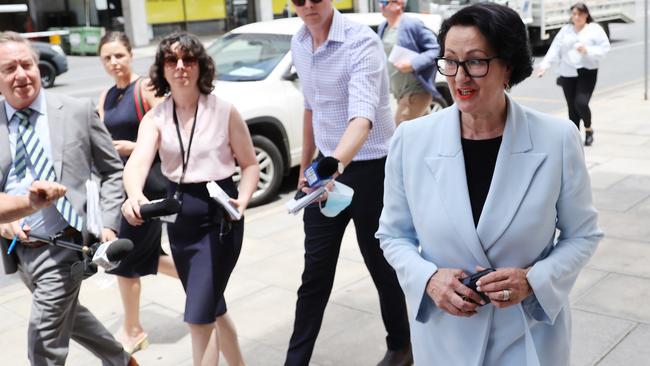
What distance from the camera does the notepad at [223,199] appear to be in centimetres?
374

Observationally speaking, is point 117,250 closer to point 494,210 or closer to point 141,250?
point 141,250

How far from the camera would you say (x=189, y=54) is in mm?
3998

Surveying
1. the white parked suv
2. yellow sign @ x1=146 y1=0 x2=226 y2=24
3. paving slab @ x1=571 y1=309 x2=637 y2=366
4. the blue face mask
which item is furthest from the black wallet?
yellow sign @ x1=146 y1=0 x2=226 y2=24

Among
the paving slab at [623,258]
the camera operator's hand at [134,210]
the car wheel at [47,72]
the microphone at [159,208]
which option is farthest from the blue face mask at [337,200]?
the car wheel at [47,72]

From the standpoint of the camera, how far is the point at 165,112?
13.4ft

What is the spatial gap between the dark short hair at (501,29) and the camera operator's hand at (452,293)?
2.19 feet

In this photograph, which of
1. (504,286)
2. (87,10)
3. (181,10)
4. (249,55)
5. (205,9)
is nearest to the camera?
(504,286)

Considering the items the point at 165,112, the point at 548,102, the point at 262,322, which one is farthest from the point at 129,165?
the point at 548,102

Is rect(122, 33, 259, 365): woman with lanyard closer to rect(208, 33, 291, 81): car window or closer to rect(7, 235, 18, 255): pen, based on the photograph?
rect(7, 235, 18, 255): pen

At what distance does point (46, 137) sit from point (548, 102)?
11863mm

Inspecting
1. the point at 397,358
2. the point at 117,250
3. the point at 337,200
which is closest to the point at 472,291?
the point at 337,200

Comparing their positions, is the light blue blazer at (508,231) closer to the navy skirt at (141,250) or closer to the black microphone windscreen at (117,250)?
the black microphone windscreen at (117,250)

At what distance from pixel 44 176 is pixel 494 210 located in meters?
2.17

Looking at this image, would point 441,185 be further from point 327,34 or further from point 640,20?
point 640,20
